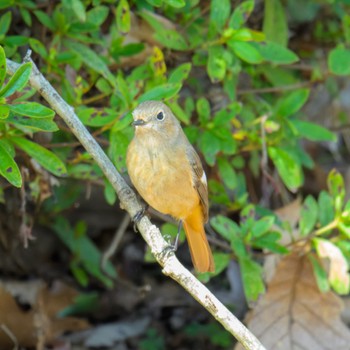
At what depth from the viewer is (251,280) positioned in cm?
405

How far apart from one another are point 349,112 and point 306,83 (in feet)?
4.34

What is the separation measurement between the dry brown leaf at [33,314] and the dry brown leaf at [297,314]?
4.00 ft

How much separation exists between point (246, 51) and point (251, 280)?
118cm

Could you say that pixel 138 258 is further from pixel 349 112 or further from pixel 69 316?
pixel 349 112

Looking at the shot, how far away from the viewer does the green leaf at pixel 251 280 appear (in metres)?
4.04

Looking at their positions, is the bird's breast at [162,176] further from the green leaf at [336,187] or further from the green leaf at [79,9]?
the green leaf at [336,187]

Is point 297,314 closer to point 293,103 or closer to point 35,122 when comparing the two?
point 293,103

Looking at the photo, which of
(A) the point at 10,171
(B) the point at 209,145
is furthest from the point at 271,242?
(A) the point at 10,171

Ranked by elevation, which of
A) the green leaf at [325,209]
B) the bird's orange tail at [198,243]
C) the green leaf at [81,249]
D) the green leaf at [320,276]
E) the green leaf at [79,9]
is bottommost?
the green leaf at [81,249]

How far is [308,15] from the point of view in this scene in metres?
5.18

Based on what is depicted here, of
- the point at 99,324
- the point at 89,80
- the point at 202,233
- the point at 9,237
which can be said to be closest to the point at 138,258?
the point at 99,324

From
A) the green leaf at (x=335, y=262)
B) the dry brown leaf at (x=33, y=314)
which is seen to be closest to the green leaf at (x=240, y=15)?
the green leaf at (x=335, y=262)

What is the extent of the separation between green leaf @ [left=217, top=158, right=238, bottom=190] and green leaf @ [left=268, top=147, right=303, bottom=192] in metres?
0.24

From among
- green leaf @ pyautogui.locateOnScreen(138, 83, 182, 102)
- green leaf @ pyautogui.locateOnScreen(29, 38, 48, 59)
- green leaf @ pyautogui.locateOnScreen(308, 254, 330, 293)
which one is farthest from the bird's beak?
green leaf @ pyautogui.locateOnScreen(308, 254, 330, 293)
